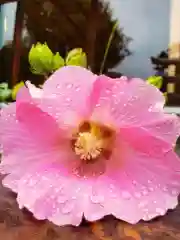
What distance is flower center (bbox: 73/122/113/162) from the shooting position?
0.44 m

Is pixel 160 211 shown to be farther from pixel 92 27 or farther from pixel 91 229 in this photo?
pixel 92 27

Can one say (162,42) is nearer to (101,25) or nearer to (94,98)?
(101,25)

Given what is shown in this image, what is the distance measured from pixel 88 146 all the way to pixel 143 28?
1524mm

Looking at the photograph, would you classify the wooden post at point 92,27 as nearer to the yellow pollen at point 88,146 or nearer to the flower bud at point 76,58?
the flower bud at point 76,58

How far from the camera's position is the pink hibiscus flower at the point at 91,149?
41 centimetres

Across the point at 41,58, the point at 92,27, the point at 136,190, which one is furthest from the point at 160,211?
the point at 92,27

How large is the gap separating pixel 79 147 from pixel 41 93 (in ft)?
0.22

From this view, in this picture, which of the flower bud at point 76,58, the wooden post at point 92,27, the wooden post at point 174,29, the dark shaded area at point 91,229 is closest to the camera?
the dark shaded area at point 91,229

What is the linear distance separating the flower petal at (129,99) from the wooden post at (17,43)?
1.26 meters

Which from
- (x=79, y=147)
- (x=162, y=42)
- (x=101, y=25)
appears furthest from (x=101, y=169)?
(x=162, y=42)

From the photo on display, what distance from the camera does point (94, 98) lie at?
42cm

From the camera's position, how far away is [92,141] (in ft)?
1.45

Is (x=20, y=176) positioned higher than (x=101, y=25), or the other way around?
(x=101, y=25)

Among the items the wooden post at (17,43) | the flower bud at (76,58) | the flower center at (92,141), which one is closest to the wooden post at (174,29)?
the wooden post at (17,43)
